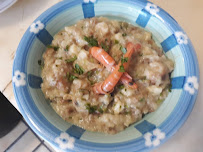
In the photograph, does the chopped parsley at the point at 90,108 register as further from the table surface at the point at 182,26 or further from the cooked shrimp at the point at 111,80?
the table surface at the point at 182,26

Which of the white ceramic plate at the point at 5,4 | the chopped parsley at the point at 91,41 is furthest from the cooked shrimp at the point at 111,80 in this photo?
the white ceramic plate at the point at 5,4

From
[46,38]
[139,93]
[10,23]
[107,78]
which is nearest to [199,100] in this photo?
[139,93]

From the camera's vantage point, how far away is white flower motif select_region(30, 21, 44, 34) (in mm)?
1436

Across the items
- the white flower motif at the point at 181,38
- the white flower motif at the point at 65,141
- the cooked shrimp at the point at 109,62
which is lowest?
the white flower motif at the point at 65,141

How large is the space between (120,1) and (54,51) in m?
0.64

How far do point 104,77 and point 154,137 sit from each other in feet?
1.71

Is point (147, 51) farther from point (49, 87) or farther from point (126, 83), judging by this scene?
point (49, 87)

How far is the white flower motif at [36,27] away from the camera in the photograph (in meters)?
1.44

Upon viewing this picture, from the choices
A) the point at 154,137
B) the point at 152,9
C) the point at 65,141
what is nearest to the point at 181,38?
the point at 152,9

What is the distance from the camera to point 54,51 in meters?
1.51

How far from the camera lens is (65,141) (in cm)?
111

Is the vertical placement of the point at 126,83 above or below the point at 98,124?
above

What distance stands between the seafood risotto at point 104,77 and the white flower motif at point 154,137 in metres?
0.19

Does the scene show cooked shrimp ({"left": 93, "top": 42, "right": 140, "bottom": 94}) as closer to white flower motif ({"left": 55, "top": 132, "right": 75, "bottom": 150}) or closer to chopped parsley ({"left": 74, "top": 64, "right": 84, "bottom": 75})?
chopped parsley ({"left": 74, "top": 64, "right": 84, "bottom": 75})
